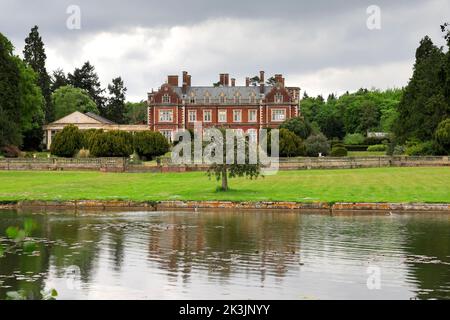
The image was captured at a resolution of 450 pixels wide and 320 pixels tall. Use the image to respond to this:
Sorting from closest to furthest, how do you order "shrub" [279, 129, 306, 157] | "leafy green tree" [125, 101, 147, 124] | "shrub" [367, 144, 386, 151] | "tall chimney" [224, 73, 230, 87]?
"shrub" [279, 129, 306, 157]
"shrub" [367, 144, 386, 151]
"tall chimney" [224, 73, 230, 87]
"leafy green tree" [125, 101, 147, 124]

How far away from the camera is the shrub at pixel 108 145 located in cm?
5824

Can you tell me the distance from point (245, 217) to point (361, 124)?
8787 centimetres

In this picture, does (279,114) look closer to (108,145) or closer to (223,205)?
(108,145)

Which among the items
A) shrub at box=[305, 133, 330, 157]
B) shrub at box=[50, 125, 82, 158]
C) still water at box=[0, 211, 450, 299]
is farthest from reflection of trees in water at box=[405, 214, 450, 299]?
shrub at box=[305, 133, 330, 157]

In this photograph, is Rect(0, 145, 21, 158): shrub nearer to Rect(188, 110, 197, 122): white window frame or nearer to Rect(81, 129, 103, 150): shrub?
Rect(81, 129, 103, 150): shrub

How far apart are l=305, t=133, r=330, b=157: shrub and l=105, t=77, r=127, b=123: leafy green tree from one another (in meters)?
52.9

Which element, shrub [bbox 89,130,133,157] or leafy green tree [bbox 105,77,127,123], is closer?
shrub [bbox 89,130,133,157]

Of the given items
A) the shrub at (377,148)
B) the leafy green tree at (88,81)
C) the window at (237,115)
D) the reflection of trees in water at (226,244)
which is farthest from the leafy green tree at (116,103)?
the reflection of trees in water at (226,244)

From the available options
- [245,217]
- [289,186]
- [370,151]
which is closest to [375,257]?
[245,217]

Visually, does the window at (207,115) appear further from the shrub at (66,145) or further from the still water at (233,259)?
the still water at (233,259)

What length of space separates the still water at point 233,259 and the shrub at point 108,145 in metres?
32.3

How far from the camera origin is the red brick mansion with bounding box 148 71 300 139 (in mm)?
96125

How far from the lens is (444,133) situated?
54625 millimetres

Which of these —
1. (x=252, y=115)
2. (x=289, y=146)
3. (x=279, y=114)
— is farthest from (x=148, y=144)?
(x=279, y=114)
